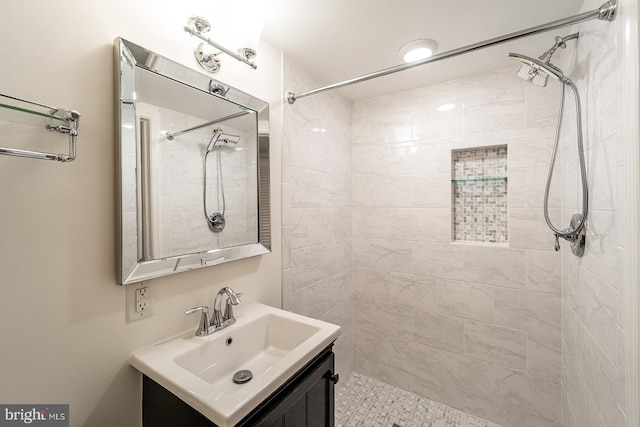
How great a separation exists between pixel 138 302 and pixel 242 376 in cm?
Answer: 50

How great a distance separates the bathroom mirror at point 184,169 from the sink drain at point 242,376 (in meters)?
0.47

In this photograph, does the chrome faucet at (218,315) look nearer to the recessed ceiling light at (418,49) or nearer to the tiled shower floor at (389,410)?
the tiled shower floor at (389,410)

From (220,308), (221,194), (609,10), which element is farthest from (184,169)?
(609,10)

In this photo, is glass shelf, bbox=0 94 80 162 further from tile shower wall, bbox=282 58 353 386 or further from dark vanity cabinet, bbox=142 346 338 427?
tile shower wall, bbox=282 58 353 386

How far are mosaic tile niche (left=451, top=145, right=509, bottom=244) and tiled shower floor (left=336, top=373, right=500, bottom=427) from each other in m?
1.22

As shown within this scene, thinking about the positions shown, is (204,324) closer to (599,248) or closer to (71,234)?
(71,234)

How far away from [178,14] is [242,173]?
69 centimetres

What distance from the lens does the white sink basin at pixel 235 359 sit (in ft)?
2.54

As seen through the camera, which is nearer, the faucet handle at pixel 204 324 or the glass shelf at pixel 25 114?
the glass shelf at pixel 25 114

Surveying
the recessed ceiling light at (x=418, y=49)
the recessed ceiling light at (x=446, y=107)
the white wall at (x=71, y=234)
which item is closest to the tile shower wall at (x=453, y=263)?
the recessed ceiling light at (x=446, y=107)

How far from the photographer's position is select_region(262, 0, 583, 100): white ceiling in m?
1.25

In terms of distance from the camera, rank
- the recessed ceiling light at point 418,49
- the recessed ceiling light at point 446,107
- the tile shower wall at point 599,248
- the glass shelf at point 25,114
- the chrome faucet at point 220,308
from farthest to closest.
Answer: the recessed ceiling light at point 446,107
the recessed ceiling light at point 418,49
the chrome faucet at point 220,308
the tile shower wall at point 599,248
the glass shelf at point 25,114

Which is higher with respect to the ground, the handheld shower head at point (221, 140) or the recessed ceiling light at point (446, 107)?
the recessed ceiling light at point (446, 107)

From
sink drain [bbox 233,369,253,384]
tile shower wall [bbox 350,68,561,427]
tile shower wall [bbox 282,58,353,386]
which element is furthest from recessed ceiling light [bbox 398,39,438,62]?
sink drain [bbox 233,369,253,384]
